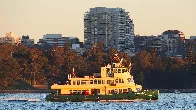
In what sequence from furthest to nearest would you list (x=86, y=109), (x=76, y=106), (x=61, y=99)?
(x=61, y=99) → (x=76, y=106) → (x=86, y=109)

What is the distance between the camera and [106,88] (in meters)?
131

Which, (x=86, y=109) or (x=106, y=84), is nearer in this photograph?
(x=86, y=109)

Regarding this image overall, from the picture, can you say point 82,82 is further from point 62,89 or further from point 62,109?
point 62,109

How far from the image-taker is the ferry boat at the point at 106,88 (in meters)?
130

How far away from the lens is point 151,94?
433 feet

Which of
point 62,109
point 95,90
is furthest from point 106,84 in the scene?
point 62,109

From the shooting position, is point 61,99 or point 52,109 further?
point 61,99

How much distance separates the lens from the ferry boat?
130 meters

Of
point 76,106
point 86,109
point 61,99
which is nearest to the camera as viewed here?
point 86,109

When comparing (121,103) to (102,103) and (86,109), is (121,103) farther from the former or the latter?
(86,109)

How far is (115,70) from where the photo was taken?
131 m

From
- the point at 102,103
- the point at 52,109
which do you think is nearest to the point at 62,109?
the point at 52,109

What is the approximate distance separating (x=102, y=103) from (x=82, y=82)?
13.7 ft

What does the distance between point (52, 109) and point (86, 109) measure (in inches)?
168
